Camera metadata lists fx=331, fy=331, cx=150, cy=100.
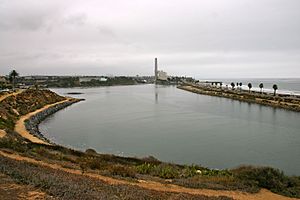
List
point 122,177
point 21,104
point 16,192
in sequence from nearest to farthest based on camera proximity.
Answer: point 16,192, point 122,177, point 21,104

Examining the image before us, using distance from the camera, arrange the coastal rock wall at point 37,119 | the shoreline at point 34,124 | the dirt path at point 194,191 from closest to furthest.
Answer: the dirt path at point 194,191 → the shoreline at point 34,124 → the coastal rock wall at point 37,119

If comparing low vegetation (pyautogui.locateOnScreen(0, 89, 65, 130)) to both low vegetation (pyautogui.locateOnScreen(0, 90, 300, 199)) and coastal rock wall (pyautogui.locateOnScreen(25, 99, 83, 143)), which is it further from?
low vegetation (pyautogui.locateOnScreen(0, 90, 300, 199))

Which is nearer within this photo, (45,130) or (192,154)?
(192,154)

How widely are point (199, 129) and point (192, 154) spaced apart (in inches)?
435

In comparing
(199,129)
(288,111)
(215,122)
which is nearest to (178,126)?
(199,129)

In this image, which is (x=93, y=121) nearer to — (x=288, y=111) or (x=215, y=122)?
Answer: (x=215, y=122)

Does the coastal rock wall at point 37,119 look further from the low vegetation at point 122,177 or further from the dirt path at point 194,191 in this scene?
the dirt path at point 194,191

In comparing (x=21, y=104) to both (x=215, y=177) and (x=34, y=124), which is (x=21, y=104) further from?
(x=215, y=177)

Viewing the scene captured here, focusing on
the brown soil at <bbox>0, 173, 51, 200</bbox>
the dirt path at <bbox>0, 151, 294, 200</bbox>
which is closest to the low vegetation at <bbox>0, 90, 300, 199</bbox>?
the brown soil at <bbox>0, 173, 51, 200</bbox>

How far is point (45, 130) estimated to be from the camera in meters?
33.0

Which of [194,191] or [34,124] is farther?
[34,124]

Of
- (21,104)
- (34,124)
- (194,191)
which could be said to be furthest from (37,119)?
(194,191)

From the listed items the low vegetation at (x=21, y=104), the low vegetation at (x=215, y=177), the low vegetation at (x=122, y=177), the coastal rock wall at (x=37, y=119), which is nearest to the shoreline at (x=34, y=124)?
the coastal rock wall at (x=37, y=119)

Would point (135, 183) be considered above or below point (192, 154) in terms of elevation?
above
